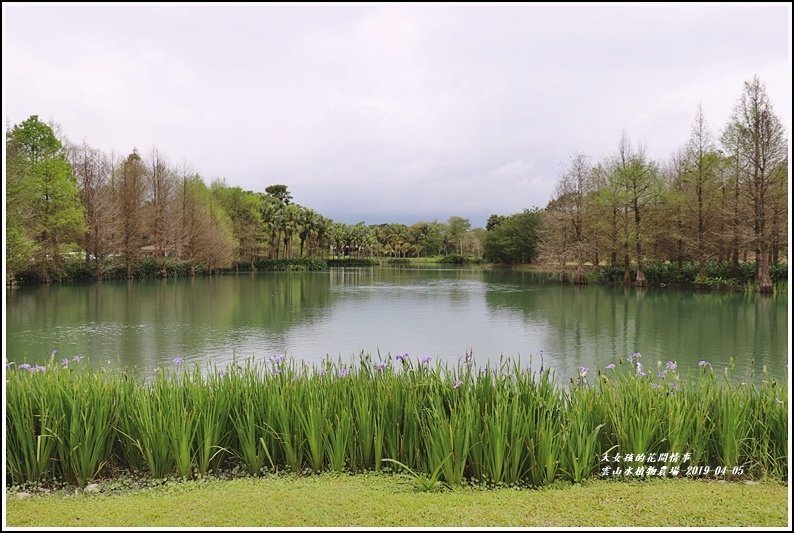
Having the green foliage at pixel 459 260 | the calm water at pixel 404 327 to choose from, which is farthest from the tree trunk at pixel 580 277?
the green foliage at pixel 459 260

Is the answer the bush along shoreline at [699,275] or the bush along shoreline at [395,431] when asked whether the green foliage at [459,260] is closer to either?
the bush along shoreline at [699,275]

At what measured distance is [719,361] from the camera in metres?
9.84

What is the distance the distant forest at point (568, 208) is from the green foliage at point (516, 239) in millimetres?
12455

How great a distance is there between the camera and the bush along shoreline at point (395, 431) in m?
3.47

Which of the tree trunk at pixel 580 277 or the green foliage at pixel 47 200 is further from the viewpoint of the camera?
the tree trunk at pixel 580 277

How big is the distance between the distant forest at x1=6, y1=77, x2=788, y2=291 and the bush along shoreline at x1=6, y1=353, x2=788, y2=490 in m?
20.4

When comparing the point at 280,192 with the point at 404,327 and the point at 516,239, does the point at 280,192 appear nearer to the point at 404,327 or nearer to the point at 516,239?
the point at 516,239

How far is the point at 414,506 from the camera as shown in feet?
9.75

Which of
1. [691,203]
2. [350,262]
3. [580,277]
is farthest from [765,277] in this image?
[350,262]

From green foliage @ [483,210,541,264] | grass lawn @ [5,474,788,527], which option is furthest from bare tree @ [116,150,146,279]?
grass lawn @ [5,474,788,527]

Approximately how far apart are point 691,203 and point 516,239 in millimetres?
25133

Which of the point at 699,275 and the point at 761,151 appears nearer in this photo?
the point at 761,151

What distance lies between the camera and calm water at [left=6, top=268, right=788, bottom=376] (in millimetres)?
10719

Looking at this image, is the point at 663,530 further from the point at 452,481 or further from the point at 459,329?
the point at 459,329
